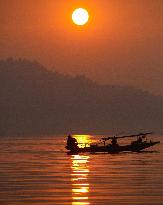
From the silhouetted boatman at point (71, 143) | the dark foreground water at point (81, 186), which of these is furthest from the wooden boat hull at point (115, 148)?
the dark foreground water at point (81, 186)

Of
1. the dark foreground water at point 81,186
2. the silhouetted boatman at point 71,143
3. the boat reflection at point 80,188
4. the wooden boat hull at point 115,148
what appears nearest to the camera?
the boat reflection at point 80,188

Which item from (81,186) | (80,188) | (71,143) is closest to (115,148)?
(71,143)

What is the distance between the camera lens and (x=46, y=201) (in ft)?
143

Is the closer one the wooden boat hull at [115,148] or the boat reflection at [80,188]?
the boat reflection at [80,188]

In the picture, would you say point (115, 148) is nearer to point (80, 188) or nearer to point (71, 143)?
point (71, 143)

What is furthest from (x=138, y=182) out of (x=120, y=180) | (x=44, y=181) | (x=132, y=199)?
(x=132, y=199)

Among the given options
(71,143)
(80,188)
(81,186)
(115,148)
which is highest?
(71,143)

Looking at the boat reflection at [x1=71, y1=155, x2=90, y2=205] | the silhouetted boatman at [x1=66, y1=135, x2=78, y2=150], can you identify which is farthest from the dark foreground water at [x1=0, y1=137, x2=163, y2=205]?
the silhouetted boatman at [x1=66, y1=135, x2=78, y2=150]

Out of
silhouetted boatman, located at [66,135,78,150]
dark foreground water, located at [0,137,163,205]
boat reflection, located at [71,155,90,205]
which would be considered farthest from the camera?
silhouetted boatman, located at [66,135,78,150]

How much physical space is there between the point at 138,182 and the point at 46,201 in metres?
14.1

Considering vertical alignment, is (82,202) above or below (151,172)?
below

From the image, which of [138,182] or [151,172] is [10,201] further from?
[151,172]

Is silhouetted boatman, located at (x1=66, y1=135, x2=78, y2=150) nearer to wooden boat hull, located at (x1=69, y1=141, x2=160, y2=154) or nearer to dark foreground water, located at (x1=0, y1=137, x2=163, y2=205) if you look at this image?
wooden boat hull, located at (x1=69, y1=141, x2=160, y2=154)

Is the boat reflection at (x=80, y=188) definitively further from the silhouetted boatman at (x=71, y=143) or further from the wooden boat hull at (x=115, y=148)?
the silhouetted boatman at (x=71, y=143)
